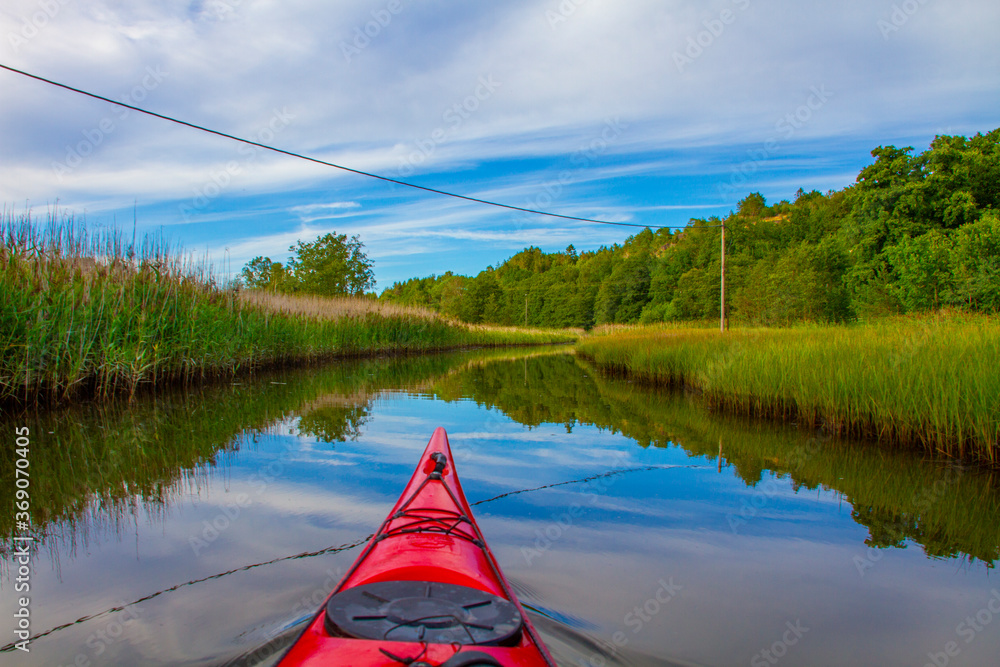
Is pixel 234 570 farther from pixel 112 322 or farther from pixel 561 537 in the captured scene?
pixel 112 322

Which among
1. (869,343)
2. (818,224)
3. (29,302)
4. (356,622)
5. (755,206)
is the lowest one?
(356,622)

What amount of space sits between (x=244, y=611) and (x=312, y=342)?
42.7 feet

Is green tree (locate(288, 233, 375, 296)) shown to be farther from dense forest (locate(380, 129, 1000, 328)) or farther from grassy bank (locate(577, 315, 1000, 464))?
grassy bank (locate(577, 315, 1000, 464))

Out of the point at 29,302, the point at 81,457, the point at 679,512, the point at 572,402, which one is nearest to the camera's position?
the point at 679,512

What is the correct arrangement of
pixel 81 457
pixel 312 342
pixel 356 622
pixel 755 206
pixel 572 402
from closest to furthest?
pixel 356 622, pixel 81 457, pixel 572 402, pixel 312 342, pixel 755 206

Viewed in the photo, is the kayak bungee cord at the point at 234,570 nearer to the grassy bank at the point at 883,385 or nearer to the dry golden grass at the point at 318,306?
the grassy bank at the point at 883,385

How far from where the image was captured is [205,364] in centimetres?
930

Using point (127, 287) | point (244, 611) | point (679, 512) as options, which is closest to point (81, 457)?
point (244, 611)

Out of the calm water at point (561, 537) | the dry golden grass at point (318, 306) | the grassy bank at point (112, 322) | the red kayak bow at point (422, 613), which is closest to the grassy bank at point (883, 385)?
the calm water at point (561, 537)

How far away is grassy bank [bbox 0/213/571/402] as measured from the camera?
5898 mm

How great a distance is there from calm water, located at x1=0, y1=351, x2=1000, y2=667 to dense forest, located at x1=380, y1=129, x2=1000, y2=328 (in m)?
14.5

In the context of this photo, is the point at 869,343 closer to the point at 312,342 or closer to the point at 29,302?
the point at 29,302

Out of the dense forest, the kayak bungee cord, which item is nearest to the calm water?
the kayak bungee cord

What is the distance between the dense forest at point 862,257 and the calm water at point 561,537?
14469mm
